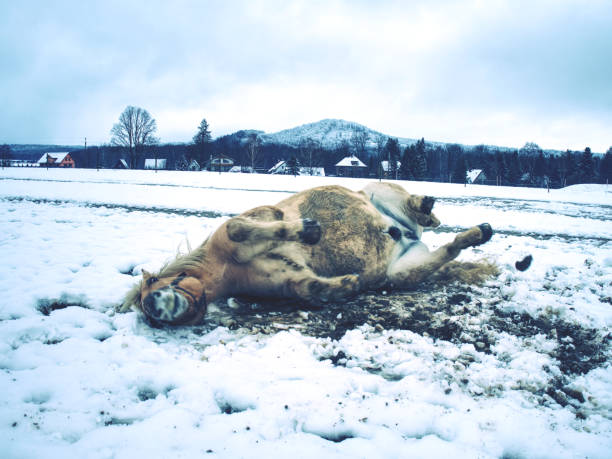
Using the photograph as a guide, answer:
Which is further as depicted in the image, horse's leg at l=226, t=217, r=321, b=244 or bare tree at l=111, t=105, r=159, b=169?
bare tree at l=111, t=105, r=159, b=169

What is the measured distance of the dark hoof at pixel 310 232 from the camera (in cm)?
331

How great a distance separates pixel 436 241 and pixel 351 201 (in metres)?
3.98

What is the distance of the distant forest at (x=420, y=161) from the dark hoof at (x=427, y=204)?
163 feet

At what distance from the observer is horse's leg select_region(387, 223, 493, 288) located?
386 cm

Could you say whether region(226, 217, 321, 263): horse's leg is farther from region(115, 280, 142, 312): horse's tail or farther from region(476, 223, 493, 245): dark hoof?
region(476, 223, 493, 245): dark hoof

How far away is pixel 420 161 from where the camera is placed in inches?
2596

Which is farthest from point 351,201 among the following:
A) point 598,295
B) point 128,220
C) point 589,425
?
point 128,220

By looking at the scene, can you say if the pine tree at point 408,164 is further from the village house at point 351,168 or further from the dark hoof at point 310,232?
the dark hoof at point 310,232

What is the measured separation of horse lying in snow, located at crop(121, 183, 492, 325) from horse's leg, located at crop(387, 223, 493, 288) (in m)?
0.01

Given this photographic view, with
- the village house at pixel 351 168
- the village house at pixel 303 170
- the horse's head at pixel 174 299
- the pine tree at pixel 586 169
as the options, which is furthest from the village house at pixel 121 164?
the pine tree at pixel 586 169

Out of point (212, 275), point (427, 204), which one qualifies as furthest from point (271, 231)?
point (427, 204)

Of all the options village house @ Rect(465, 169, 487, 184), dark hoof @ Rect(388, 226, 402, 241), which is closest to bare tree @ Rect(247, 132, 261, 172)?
village house @ Rect(465, 169, 487, 184)

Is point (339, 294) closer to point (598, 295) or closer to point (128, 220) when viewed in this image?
point (598, 295)

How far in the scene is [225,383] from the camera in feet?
7.13
